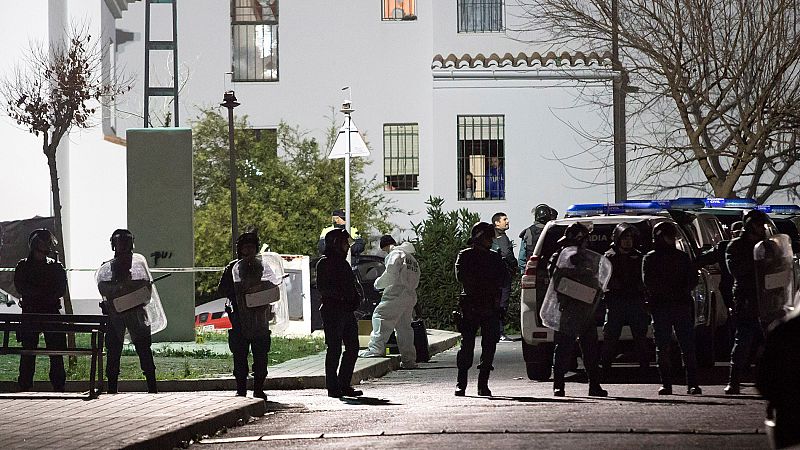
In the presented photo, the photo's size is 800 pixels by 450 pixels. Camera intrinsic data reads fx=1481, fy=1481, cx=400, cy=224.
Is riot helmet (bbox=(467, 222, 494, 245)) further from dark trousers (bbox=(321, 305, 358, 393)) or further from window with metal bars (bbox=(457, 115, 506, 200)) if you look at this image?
window with metal bars (bbox=(457, 115, 506, 200))

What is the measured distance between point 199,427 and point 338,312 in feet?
11.2

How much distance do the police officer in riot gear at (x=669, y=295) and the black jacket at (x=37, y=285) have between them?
5.85 meters

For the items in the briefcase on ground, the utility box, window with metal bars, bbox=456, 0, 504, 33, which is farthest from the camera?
window with metal bars, bbox=456, 0, 504, 33

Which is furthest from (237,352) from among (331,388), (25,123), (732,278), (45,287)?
(25,123)

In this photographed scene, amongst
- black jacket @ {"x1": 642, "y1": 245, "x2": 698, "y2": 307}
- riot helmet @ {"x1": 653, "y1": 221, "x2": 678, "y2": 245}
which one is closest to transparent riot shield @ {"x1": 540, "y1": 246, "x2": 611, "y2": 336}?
black jacket @ {"x1": 642, "y1": 245, "x2": 698, "y2": 307}

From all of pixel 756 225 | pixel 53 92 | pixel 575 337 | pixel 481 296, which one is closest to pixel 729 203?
pixel 756 225

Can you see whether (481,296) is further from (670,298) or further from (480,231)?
(670,298)

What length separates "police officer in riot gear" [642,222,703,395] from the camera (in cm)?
1397

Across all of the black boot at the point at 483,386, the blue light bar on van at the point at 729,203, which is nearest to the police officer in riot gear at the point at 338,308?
the black boot at the point at 483,386

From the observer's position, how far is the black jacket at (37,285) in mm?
14734

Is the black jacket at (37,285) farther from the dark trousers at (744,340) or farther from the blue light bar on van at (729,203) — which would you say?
the blue light bar on van at (729,203)

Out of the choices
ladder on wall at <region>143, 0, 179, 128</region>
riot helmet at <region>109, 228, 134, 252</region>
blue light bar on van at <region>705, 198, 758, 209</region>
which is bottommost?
riot helmet at <region>109, 228, 134, 252</region>

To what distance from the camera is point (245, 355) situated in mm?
14297

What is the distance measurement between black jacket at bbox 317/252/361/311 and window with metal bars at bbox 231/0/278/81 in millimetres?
21885
